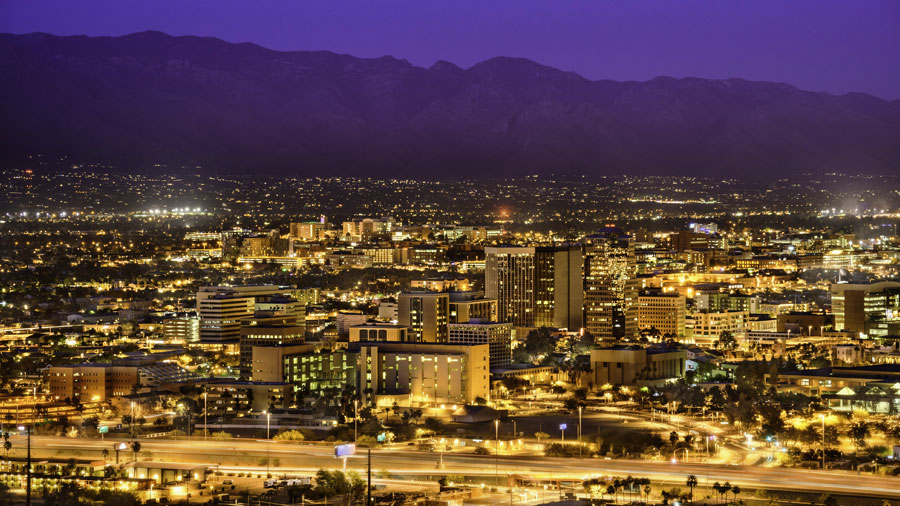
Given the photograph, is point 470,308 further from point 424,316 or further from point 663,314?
point 663,314

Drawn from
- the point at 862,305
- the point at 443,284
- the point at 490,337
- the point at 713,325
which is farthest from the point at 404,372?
the point at 443,284

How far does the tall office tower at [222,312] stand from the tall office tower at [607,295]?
16.4m

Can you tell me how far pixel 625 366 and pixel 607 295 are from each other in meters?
20.7

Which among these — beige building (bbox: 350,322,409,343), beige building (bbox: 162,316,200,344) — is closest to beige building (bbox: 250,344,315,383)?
beige building (bbox: 350,322,409,343)

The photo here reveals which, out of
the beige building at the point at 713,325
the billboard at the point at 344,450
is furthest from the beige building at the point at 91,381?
the beige building at the point at 713,325

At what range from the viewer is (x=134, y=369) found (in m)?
55.3

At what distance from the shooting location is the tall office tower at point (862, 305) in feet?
245

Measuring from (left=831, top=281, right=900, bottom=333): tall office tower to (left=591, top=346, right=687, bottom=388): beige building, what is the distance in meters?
18.9

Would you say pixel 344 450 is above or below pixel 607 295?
below

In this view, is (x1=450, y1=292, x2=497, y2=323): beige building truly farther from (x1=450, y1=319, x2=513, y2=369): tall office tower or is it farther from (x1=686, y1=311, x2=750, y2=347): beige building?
(x1=686, y1=311, x2=750, y2=347): beige building

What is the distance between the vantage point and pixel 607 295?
7819 centimetres

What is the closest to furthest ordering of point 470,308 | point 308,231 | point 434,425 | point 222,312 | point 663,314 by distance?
point 434,425, point 470,308, point 222,312, point 663,314, point 308,231

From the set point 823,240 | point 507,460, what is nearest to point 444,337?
point 507,460

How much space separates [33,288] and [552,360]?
129 feet
